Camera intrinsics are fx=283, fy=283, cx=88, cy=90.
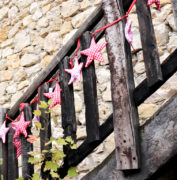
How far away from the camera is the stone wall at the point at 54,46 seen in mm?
2574

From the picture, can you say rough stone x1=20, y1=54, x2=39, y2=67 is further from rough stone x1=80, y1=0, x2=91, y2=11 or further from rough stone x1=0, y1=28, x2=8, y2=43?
rough stone x1=80, y1=0, x2=91, y2=11

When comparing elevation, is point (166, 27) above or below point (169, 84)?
above

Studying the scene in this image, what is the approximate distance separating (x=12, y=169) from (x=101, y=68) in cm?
135

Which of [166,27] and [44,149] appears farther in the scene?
[166,27]

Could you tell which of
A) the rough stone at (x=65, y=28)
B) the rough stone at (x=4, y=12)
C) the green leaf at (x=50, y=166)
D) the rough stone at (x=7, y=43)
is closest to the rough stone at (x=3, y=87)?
the rough stone at (x=7, y=43)

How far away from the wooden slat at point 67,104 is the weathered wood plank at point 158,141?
460mm

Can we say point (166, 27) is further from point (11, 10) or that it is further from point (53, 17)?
point (11, 10)

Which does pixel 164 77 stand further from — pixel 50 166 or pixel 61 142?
pixel 50 166

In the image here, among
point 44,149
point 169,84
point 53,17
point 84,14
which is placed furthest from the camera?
point 53,17

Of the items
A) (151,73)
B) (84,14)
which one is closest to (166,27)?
(84,14)

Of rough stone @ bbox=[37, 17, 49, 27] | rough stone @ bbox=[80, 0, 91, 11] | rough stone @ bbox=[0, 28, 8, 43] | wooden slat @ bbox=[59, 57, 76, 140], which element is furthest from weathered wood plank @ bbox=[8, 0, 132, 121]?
rough stone @ bbox=[0, 28, 8, 43]

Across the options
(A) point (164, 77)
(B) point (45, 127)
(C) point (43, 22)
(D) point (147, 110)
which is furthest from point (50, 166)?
(C) point (43, 22)

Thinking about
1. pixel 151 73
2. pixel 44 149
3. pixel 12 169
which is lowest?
pixel 12 169

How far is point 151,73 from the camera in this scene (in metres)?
1.42
